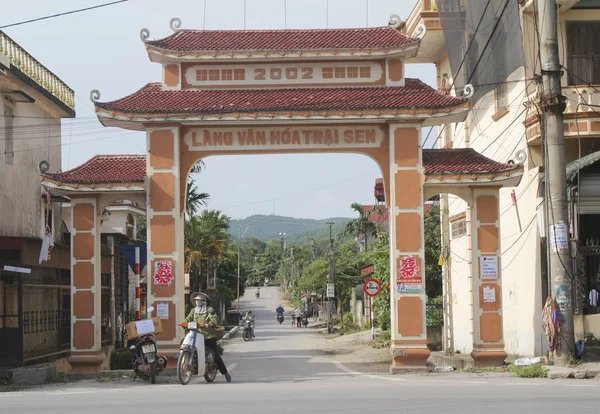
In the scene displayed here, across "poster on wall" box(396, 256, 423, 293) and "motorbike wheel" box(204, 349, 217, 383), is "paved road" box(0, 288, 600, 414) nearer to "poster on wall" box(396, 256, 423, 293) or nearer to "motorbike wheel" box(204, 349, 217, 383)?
"motorbike wheel" box(204, 349, 217, 383)

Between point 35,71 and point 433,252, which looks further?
point 433,252

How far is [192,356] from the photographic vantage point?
1561 centimetres

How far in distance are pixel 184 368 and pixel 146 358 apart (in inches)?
57.7

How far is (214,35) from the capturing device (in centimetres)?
2027

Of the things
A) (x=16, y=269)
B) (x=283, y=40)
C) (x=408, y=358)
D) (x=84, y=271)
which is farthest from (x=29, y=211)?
(x=408, y=358)

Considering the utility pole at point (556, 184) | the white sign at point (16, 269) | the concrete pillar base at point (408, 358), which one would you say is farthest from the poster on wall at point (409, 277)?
the white sign at point (16, 269)

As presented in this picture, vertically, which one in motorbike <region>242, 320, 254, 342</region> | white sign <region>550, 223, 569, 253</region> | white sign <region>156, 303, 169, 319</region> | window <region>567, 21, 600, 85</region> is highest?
window <region>567, 21, 600, 85</region>

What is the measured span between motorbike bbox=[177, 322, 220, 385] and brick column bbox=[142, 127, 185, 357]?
2.89 metres

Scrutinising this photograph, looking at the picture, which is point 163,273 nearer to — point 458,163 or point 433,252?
point 458,163

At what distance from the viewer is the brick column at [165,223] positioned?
18.7 metres

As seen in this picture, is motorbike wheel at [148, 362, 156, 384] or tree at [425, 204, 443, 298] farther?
tree at [425, 204, 443, 298]

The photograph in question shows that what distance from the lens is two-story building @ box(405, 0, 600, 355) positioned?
18.8m

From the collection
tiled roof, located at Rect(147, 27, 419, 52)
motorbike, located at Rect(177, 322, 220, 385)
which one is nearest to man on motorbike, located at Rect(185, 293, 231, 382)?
motorbike, located at Rect(177, 322, 220, 385)

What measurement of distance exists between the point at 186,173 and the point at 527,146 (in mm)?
7829
